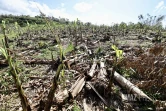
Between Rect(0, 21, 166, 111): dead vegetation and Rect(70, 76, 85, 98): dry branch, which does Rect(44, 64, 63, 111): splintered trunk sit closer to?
Rect(0, 21, 166, 111): dead vegetation

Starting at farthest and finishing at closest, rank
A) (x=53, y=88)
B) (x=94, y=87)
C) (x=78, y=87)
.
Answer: (x=94, y=87)
(x=78, y=87)
(x=53, y=88)

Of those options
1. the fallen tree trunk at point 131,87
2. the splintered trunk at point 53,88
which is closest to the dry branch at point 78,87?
the fallen tree trunk at point 131,87

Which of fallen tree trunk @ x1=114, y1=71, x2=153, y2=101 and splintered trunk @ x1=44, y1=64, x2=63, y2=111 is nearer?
splintered trunk @ x1=44, y1=64, x2=63, y2=111

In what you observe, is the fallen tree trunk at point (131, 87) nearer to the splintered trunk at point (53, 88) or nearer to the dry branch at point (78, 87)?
the dry branch at point (78, 87)

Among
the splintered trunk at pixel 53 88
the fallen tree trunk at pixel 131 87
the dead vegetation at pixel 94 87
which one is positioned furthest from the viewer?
the fallen tree trunk at pixel 131 87

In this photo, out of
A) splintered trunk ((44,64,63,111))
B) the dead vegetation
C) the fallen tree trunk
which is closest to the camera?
splintered trunk ((44,64,63,111))

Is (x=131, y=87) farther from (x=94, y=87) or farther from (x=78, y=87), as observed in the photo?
(x=78, y=87)

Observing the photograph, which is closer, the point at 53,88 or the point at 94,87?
the point at 53,88

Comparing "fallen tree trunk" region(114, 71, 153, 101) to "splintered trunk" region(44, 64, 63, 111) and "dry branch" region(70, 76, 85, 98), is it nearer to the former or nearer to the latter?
"dry branch" region(70, 76, 85, 98)

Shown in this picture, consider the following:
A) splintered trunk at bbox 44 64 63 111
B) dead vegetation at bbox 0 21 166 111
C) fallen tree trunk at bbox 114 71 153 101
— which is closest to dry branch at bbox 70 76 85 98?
dead vegetation at bbox 0 21 166 111

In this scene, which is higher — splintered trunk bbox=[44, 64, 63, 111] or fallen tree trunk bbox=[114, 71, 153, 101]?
splintered trunk bbox=[44, 64, 63, 111]

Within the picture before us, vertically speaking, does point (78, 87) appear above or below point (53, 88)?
below

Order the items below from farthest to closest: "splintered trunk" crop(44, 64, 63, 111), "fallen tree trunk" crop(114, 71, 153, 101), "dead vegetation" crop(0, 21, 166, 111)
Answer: "fallen tree trunk" crop(114, 71, 153, 101)
"dead vegetation" crop(0, 21, 166, 111)
"splintered trunk" crop(44, 64, 63, 111)

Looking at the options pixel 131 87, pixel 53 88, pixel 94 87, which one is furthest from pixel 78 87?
pixel 53 88
